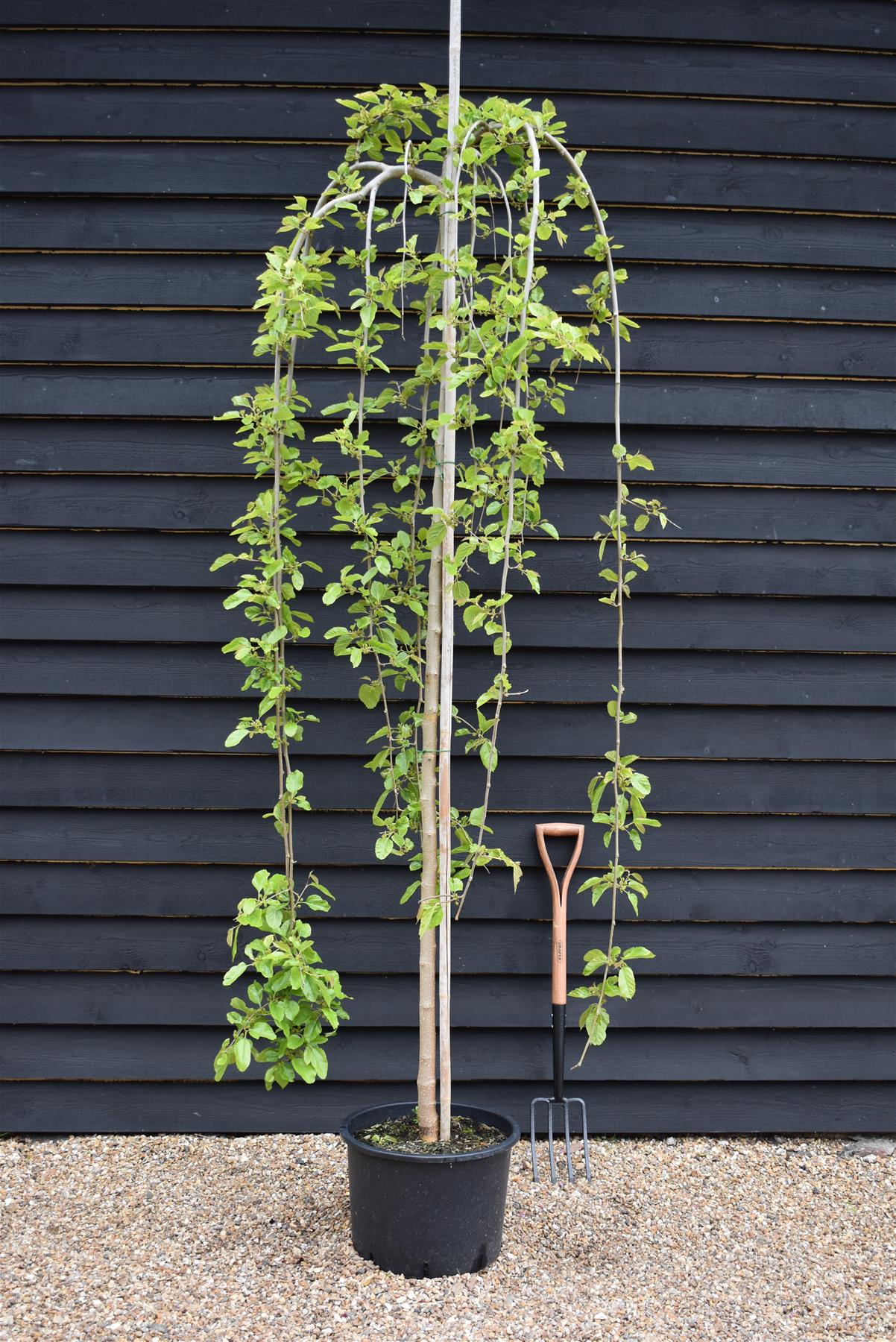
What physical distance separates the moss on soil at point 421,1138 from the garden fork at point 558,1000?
0.32 metres

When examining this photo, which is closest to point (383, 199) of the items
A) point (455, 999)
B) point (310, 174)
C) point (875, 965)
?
point (310, 174)

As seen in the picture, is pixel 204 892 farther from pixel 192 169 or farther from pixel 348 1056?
pixel 192 169

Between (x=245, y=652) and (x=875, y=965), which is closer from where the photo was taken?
(x=245, y=652)


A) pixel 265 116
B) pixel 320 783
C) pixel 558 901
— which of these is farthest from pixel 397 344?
pixel 558 901

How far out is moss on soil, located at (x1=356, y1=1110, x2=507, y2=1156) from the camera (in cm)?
188

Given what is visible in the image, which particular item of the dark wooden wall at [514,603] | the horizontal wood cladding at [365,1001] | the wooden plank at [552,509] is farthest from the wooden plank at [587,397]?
the horizontal wood cladding at [365,1001]

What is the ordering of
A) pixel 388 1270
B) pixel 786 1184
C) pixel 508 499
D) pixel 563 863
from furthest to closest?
1. pixel 563 863
2. pixel 786 1184
3. pixel 388 1270
4. pixel 508 499

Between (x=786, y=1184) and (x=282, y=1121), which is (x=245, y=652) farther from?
(x=786, y=1184)

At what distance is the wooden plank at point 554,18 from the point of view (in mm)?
2422

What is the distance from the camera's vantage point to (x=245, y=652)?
1.84 meters

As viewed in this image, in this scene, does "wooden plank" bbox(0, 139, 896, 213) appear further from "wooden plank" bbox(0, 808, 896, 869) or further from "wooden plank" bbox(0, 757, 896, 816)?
"wooden plank" bbox(0, 808, 896, 869)

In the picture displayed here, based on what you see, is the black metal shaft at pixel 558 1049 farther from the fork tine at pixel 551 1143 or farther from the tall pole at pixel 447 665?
the tall pole at pixel 447 665

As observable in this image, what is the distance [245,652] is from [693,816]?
1222 mm

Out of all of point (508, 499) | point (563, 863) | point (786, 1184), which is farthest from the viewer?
point (563, 863)
